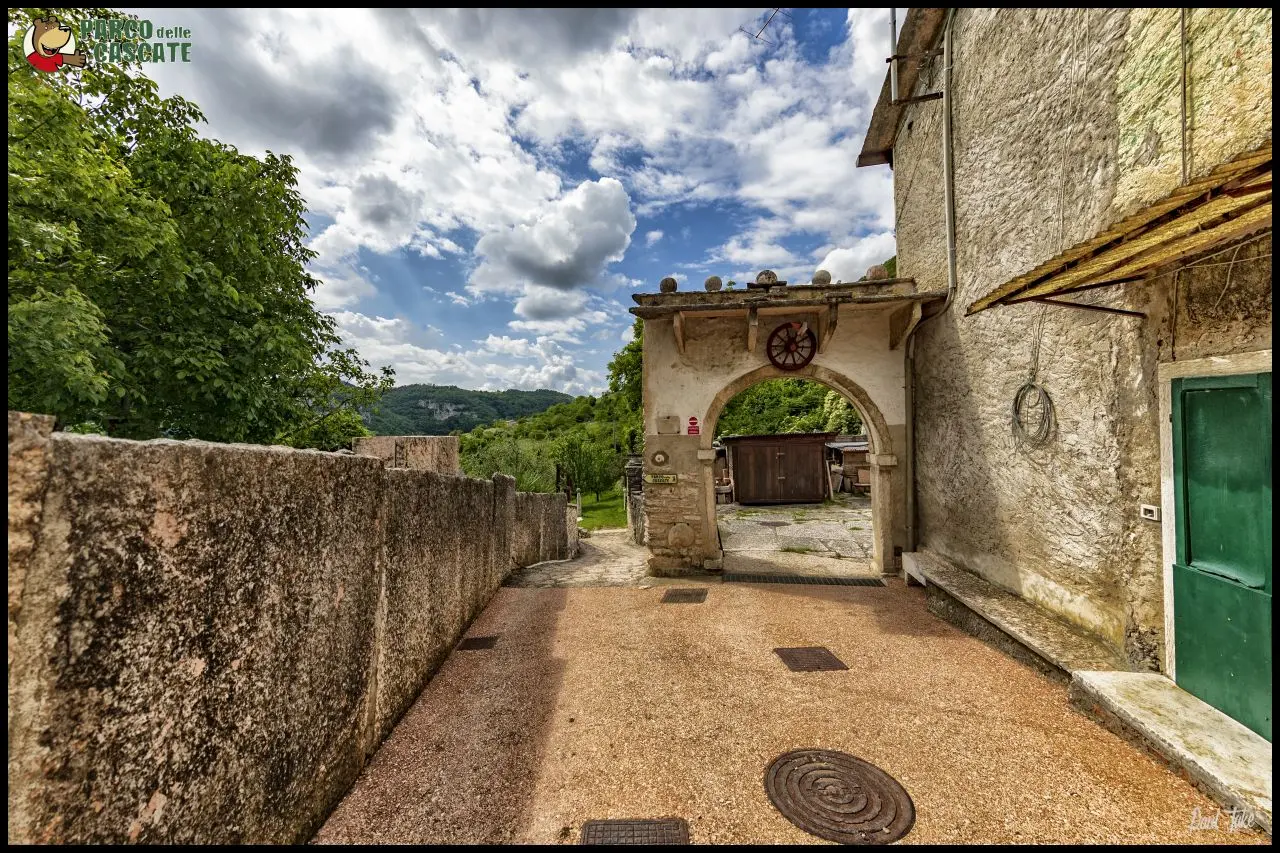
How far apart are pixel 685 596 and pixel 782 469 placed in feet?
38.5

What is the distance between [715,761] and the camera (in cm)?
321

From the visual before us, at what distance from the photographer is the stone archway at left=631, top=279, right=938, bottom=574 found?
25.7 feet

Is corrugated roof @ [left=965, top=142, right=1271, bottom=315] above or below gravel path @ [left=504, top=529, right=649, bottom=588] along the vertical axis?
above

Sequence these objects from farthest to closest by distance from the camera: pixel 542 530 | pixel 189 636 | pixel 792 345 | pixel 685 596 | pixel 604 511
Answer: pixel 604 511, pixel 542 530, pixel 792 345, pixel 685 596, pixel 189 636

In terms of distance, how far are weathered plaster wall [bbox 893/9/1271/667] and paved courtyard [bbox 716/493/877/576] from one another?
6.73ft

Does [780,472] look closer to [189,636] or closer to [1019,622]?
[1019,622]

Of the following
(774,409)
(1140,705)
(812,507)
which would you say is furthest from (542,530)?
(774,409)

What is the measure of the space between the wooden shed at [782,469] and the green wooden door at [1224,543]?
1396 centimetres

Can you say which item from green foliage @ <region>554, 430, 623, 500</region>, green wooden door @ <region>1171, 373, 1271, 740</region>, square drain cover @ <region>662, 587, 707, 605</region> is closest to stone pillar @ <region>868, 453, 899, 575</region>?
square drain cover @ <region>662, 587, 707, 605</region>

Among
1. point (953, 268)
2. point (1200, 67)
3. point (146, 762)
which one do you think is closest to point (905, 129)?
point (953, 268)

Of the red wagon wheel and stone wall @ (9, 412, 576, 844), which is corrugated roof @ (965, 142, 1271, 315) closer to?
the red wagon wheel

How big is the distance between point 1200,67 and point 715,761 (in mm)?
5898

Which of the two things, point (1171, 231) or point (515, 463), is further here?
point (515, 463)

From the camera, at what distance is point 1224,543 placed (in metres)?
3.23
